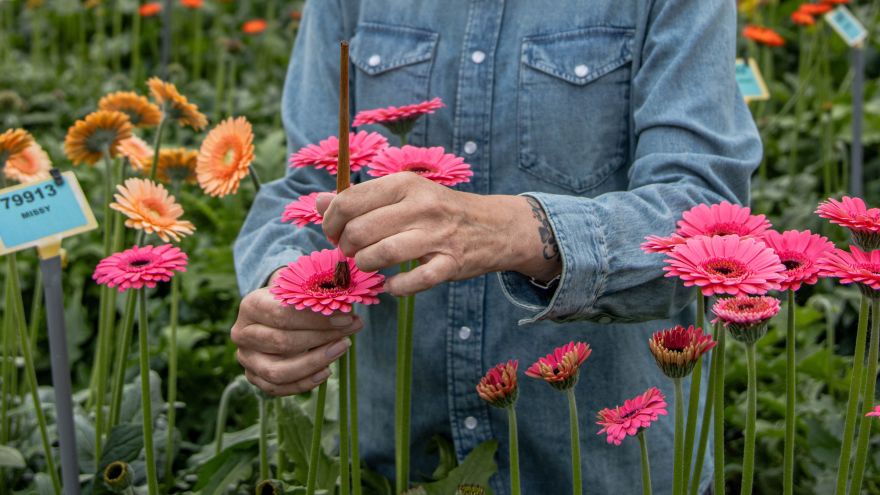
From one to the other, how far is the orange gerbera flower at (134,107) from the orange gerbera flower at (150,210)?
40 centimetres

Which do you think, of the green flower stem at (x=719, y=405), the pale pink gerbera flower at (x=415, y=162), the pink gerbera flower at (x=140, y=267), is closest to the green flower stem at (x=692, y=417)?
the green flower stem at (x=719, y=405)

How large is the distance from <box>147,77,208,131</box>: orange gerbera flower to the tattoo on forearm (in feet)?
2.17

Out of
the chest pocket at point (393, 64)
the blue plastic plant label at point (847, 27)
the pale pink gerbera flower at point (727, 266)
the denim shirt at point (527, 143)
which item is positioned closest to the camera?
the pale pink gerbera flower at point (727, 266)

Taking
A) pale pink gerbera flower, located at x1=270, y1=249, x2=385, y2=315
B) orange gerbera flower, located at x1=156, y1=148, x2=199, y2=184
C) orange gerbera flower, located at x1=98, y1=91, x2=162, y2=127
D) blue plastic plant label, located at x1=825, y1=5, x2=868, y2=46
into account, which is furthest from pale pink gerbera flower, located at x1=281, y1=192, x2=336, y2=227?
blue plastic plant label, located at x1=825, y1=5, x2=868, y2=46

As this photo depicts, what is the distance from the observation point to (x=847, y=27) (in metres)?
2.41

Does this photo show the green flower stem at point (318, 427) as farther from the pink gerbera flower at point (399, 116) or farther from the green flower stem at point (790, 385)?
the green flower stem at point (790, 385)

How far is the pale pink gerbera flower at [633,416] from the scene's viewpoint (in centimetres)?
87

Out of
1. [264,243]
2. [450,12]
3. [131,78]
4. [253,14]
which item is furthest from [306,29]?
[253,14]

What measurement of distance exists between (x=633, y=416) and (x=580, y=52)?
0.57 m

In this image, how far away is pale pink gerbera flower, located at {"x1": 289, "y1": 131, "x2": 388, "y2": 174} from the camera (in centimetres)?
101

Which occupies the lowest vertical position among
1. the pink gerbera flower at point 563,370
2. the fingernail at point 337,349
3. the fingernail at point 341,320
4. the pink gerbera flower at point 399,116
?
the fingernail at point 337,349

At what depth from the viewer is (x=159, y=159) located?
59.6 inches

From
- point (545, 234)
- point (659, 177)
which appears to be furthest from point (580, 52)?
point (545, 234)

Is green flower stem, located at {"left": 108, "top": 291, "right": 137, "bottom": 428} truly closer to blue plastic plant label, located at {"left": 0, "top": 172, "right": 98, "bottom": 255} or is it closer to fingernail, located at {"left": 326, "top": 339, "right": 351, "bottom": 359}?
blue plastic plant label, located at {"left": 0, "top": 172, "right": 98, "bottom": 255}
